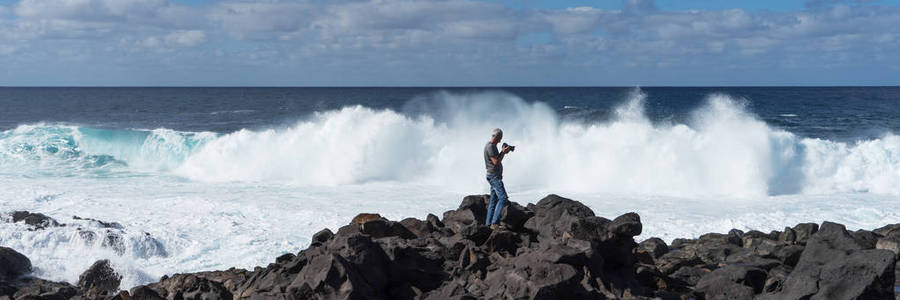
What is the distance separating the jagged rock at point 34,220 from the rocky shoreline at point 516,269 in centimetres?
277

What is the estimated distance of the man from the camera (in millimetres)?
10258

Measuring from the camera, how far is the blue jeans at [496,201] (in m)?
10.2

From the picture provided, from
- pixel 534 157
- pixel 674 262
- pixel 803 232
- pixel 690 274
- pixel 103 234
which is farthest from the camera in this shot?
pixel 534 157

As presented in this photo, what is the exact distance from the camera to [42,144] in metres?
28.9

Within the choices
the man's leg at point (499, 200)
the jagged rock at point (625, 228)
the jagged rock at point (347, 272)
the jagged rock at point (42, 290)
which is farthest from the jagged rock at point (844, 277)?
the jagged rock at point (42, 290)

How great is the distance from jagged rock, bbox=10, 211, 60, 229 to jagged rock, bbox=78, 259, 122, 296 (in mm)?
3315

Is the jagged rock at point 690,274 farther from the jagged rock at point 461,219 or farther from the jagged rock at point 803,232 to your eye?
the jagged rock at point 803,232

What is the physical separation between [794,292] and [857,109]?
60.4 m

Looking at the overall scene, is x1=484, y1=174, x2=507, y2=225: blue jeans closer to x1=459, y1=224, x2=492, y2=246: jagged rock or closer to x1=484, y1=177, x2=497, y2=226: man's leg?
x1=484, y1=177, x2=497, y2=226: man's leg

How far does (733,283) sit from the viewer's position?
864 cm

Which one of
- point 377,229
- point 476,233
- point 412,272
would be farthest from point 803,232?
point 412,272

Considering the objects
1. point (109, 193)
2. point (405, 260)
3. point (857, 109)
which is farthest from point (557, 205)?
point (857, 109)

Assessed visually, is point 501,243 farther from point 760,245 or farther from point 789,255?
point 760,245

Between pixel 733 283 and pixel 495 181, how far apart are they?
3.26 metres
